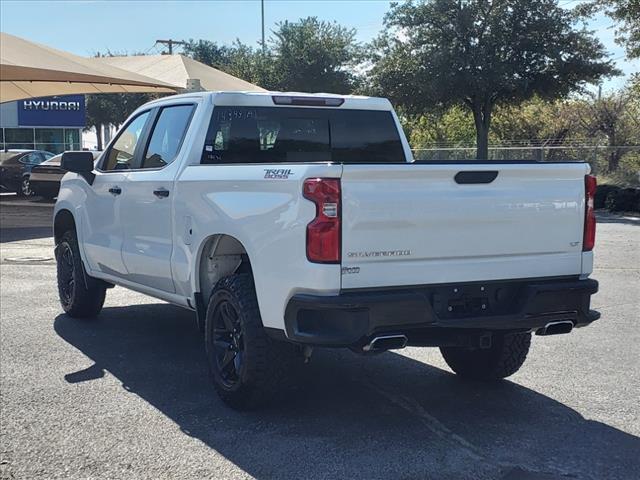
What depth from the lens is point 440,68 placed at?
26.0 m

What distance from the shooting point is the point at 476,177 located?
4.55 m

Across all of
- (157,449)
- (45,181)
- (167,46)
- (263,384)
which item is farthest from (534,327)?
(167,46)

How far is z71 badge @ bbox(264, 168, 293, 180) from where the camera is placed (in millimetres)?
4428

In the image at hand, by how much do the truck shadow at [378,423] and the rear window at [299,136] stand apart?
1.70 meters

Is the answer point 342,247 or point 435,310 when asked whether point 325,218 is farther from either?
point 435,310

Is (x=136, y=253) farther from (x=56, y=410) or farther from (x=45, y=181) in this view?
(x=45, y=181)

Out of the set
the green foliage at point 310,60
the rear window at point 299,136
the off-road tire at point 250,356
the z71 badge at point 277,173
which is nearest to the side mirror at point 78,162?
the rear window at point 299,136

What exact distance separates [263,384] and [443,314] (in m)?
1.21

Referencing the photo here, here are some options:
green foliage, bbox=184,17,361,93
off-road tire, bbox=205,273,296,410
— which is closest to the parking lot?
off-road tire, bbox=205,273,296,410

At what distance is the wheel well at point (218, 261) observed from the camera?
210 inches

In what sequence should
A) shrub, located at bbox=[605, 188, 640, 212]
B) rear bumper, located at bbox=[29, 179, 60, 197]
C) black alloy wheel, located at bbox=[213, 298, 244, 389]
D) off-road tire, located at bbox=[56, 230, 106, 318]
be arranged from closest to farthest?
1. black alloy wheel, located at bbox=[213, 298, 244, 389]
2. off-road tire, located at bbox=[56, 230, 106, 318]
3. shrub, located at bbox=[605, 188, 640, 212]
4. rear bumper, located at bbox=[29, 179, 60, 197]

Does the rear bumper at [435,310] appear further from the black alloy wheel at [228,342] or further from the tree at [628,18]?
the tree at [628,18]

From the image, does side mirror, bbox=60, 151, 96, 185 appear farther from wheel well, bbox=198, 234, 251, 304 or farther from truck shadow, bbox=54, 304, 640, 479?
wheel well, bbox=198, 234, 251, 304

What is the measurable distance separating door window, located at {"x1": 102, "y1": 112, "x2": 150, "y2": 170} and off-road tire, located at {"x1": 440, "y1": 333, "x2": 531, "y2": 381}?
3214mm
